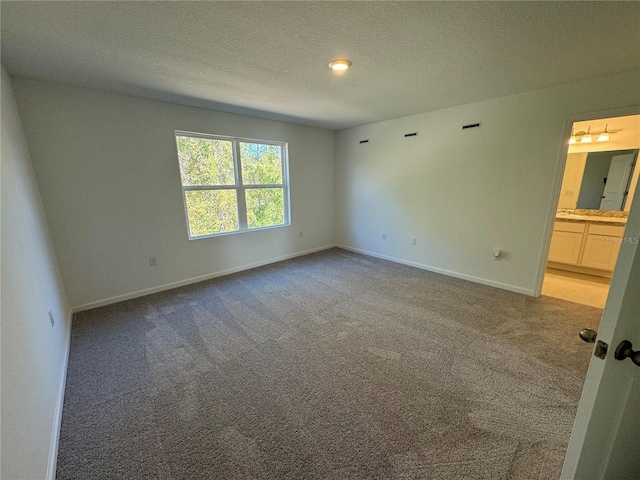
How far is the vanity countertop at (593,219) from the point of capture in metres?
3.47

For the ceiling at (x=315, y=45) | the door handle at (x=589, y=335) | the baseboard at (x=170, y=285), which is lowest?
the baseboard at (x=170, y=285)


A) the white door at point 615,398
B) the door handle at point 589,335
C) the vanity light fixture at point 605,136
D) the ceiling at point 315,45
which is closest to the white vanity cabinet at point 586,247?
the vanity light fixture at point 605,136

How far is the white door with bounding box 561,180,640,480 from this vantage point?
73 centimetres

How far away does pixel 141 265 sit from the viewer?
10.5 ft

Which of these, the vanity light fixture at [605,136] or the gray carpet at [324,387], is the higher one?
the vanity light fixture at [605,136]

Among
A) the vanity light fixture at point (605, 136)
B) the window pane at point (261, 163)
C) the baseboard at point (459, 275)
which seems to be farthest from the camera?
the window pane at point (261, 163)

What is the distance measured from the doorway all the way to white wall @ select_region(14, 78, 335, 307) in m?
4.78

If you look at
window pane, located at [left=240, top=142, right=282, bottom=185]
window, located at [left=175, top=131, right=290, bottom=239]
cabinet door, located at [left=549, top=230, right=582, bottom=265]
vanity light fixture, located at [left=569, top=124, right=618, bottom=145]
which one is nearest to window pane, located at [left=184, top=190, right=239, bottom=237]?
window, located at [left=175, top=131, right=290, bottom=239]

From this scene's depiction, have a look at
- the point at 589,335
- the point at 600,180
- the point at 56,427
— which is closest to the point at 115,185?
the point at 56,427

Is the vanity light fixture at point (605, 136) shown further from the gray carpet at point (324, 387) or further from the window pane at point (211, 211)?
the window pane at point (211, 211)

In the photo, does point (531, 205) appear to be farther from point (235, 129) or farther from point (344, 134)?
point (235, 129)

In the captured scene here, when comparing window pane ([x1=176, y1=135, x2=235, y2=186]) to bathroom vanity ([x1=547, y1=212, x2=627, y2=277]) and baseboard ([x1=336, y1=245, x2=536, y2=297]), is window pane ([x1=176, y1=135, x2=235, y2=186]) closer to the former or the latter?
baseboard ([x1=336, y1=245, x2=536, y2=297])

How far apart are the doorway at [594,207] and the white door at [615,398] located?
291 cm

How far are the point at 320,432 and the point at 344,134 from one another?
15.2 feet
